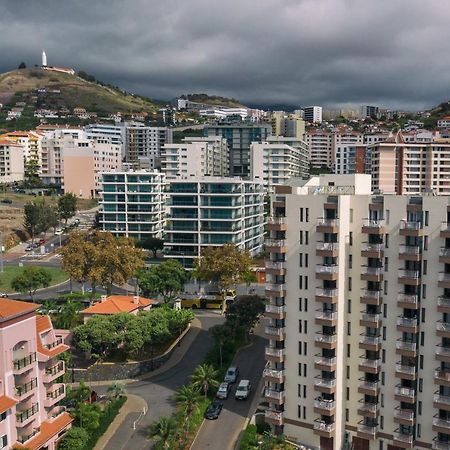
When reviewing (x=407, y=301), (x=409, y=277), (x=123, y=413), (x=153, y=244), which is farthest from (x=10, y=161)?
(x=407, y=301)

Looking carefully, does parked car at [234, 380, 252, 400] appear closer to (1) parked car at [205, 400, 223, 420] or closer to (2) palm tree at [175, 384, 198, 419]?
(1) parked car at [205, 400, 223, 420]

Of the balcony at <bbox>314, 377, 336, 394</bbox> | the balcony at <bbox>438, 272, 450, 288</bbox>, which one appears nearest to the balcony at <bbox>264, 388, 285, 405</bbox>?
the balcony at <bbox>314, 377, 336, 394</bbox>

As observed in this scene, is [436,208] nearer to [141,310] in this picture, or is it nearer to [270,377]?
[270,377]

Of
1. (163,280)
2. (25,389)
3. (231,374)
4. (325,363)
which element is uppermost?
(163,280)

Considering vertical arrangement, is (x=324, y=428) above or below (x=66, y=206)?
below

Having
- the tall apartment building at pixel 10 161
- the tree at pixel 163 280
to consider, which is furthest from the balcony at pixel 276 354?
the tall apartment building at pixel 10 161

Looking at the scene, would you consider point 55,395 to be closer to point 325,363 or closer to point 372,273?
A: point 325,363

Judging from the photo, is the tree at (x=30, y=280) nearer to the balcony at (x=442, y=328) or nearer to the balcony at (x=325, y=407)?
the balcony at (x=325, y=407)
